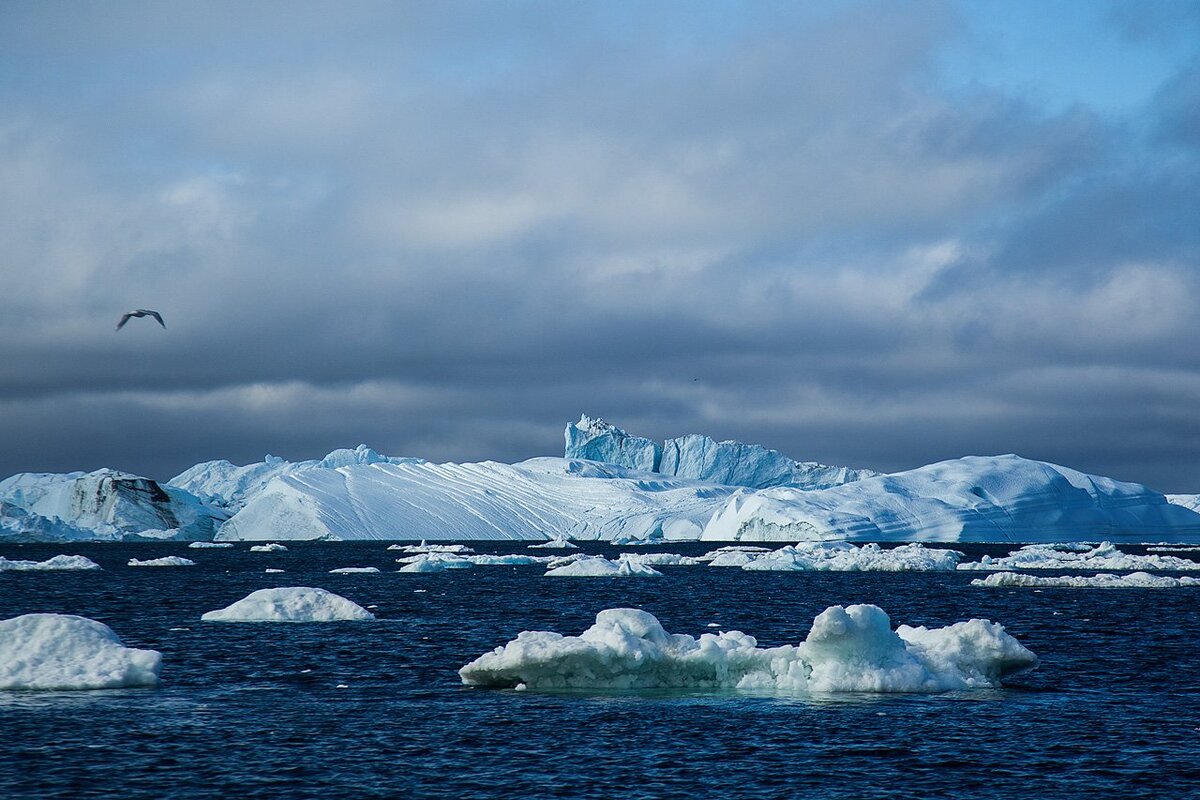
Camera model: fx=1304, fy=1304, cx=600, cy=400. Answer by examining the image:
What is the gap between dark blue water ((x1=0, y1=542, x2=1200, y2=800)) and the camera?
15.8 m

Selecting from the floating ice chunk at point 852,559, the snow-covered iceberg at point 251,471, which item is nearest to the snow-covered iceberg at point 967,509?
the floating ice chunk at point 852,559

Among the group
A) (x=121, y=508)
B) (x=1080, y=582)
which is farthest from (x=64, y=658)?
(x=121, y=508)

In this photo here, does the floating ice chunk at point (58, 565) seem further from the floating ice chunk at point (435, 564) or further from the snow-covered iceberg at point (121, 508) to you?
the snow-covered iceberg at point (121, 508)

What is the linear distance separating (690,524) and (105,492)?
177 ft

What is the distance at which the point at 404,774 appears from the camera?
16281 millimetres

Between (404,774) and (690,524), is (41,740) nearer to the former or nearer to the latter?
(404,774)

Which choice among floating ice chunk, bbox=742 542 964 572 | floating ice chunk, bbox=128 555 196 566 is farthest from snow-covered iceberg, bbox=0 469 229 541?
floating ice chunk, bbox=742 542 964 572

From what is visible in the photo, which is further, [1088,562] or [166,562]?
[166,562]

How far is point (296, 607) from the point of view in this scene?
3412 centimetres

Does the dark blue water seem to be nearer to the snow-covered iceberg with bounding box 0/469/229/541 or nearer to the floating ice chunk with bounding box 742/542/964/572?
the floating ice chunk with bounding box 742/542/964/572

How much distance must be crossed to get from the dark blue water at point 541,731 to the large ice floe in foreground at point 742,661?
0.58m

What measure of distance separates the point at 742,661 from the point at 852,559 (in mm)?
52206

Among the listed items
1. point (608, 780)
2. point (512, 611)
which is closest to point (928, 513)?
point (512, 611)

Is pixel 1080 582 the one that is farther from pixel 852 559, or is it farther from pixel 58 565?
pixel 58 565
